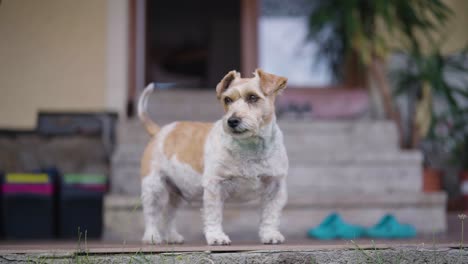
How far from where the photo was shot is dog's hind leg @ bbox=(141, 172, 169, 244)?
328 centimetres

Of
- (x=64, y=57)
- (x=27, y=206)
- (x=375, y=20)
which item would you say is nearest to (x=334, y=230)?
(x=27, y=206)

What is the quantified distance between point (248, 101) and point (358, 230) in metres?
1.74

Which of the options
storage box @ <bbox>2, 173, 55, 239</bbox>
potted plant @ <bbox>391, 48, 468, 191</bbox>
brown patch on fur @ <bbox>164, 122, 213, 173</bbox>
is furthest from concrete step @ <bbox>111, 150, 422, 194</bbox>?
brown patch on fur @ <bbox>164, 122, 213, 173</bbox>

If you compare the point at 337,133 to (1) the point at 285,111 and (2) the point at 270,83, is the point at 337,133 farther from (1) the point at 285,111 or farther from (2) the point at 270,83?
(2) the point at 270,83

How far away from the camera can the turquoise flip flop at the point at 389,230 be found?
4121mm

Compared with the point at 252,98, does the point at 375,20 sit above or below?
above

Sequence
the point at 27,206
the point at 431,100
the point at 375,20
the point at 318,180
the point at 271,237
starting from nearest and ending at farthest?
the point at 271,237
the point at 27,206
the point at 318,180
the point at 431,100
the point at 375,20

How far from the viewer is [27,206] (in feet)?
15.0

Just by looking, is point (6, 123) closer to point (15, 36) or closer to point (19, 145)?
point (19, 145)

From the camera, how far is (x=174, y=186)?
3.38m

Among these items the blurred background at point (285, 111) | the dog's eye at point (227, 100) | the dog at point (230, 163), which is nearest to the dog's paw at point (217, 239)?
the dog at point (230, 163)

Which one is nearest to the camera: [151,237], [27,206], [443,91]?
[151,237]

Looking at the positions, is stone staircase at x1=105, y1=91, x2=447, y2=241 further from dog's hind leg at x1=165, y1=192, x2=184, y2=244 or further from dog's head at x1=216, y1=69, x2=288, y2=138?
dog's head at x1=216, y1=69, x2=288, y2=138

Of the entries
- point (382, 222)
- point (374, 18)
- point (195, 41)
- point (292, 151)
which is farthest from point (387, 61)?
point (195, 41)
